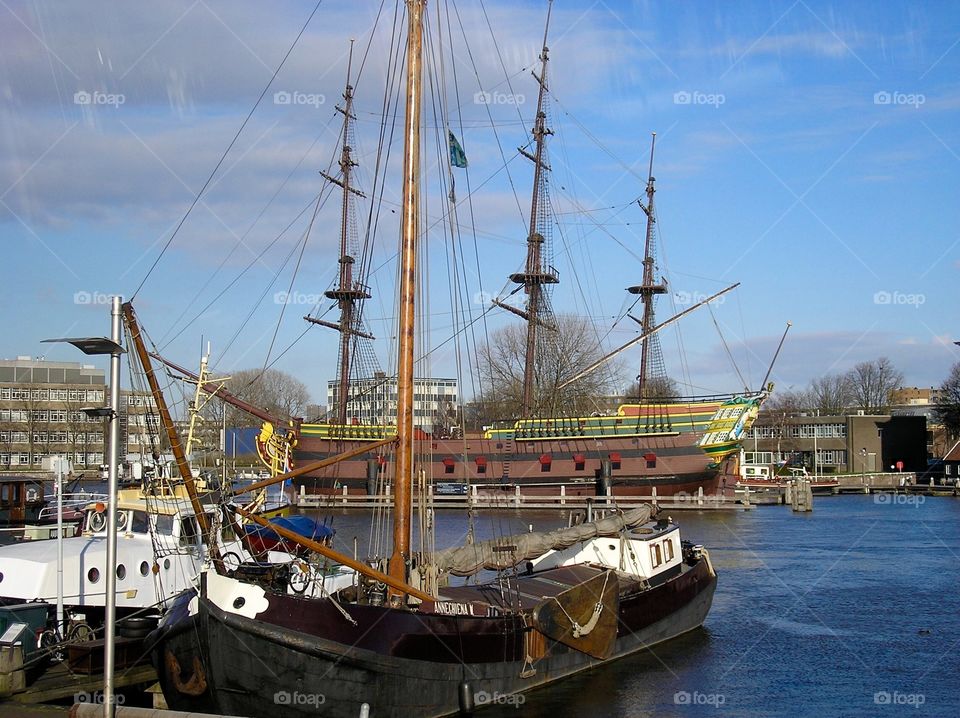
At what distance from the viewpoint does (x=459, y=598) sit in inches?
779

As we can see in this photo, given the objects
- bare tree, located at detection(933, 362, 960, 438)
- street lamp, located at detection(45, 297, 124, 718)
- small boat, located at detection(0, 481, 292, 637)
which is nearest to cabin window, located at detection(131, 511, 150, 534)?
small boat, located at detection(0, 481, 292, 637)

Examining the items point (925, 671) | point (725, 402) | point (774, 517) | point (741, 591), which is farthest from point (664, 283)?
point (925, 671)

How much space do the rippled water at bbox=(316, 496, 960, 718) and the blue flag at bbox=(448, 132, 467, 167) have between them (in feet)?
28.7

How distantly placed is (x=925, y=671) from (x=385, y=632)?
535 inches

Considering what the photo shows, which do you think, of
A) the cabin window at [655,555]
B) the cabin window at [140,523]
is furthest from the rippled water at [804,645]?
the cabin window at [140,523]

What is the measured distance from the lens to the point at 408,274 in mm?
19047

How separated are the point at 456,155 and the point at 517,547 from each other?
29.0 feet

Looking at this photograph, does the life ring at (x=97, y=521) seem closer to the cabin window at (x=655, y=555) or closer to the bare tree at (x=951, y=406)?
the cabin window at (x=655, y=555)

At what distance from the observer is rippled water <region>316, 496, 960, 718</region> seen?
818 inches

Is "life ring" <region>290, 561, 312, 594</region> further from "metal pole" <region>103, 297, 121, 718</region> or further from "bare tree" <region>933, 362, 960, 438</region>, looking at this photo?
"bare tree" <region>933, 362, 960, 438</region>

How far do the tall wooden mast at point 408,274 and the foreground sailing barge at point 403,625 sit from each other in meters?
0.03

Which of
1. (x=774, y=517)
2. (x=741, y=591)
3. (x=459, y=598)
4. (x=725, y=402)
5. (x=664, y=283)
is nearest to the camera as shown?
(x=459, y=598)

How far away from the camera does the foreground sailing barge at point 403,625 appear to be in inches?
628

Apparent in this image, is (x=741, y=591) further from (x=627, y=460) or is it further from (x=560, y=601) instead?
(x=627, y=460)
